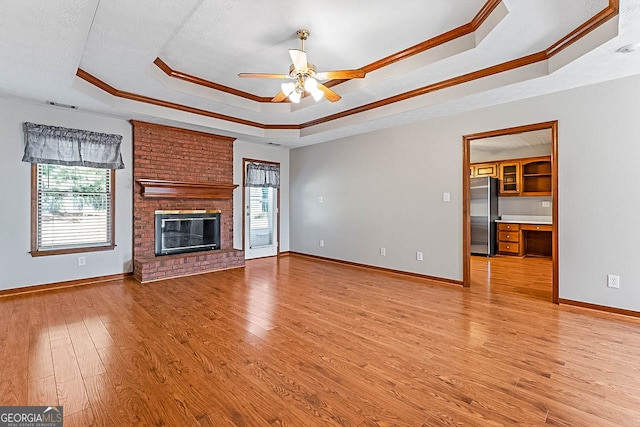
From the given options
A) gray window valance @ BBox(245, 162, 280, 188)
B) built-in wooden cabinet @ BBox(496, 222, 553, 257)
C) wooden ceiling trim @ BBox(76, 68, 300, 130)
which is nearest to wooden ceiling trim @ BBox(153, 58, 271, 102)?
wooden ceiling trim @ BBox(76, 68, 300, 130)

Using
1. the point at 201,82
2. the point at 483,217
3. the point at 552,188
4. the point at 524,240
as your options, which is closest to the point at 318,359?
the point at 552,188

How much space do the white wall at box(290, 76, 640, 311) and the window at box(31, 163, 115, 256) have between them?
360 cm

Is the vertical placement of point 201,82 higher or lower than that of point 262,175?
higher

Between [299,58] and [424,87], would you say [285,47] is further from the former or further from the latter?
[424,87]

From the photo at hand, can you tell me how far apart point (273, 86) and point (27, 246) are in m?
3.86

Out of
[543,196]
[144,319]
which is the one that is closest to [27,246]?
[144,319]

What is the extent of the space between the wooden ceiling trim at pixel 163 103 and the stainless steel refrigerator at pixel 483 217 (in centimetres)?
437

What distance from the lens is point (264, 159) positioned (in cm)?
672

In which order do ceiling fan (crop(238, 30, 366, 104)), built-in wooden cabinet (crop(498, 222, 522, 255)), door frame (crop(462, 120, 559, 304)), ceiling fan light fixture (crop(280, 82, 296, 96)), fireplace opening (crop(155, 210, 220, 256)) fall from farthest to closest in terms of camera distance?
built-in wooden cabinet (crop(498, 222, 522, 255)) < fireplace opening (crop(155, 210, 220, 256)) < door frame (crop(462, 120, 559, 304)) < ceiling fan light fixture (crop(280, 82, 296, 96)) < ceiling fan (crop(238, 30, 366, 104))

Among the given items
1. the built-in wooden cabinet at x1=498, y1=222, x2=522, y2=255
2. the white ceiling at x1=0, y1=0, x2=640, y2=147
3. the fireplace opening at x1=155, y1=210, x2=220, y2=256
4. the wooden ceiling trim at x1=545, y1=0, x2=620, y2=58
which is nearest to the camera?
the wooden ceiling trim at x1=545, y1=0, x2=620, y2=58

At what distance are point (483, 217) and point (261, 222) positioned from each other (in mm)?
4929

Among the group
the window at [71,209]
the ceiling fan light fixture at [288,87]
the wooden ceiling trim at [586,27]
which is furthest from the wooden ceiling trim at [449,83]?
the window at [71,209]

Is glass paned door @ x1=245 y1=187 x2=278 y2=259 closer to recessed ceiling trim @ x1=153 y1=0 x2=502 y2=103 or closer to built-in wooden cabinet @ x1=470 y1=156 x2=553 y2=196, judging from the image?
recessed ceiling trim @ x1=153 y1=0 x2=502 y2=103

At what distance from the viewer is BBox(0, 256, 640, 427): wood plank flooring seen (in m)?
1.76
